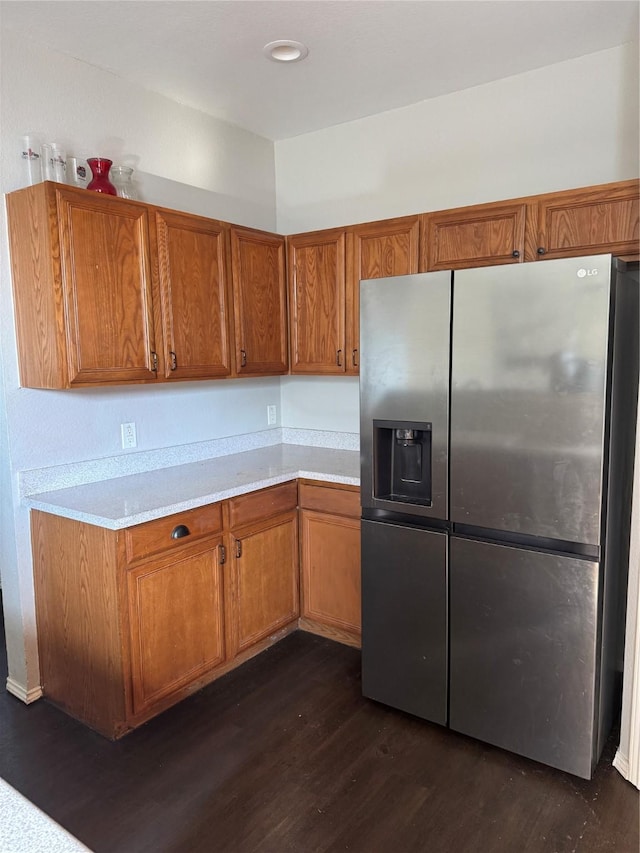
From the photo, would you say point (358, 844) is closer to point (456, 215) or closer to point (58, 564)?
point (58, 564)

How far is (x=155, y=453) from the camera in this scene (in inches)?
114

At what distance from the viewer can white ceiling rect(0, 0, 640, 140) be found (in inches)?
83.5

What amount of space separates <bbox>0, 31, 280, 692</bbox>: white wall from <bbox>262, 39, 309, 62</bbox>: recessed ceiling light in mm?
696

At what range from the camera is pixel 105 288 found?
7.63ft

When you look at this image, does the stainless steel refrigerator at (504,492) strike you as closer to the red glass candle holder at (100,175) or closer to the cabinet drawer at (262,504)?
the cabinet drawer at (262,504)

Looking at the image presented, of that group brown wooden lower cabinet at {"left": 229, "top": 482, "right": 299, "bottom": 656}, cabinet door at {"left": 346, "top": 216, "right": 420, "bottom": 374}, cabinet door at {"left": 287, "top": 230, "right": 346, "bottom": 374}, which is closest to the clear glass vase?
cabinet door at {"left": 287, "top": 230, "right": 346, "bottom": 374}

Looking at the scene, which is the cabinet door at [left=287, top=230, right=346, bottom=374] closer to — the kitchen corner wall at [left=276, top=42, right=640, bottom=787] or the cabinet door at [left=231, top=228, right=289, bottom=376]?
the cabinet door at [left=231, top=228, right=289, bottom=376]

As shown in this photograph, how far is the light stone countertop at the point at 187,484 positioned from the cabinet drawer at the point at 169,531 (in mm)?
41

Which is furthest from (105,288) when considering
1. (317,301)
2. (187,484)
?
(317,301)

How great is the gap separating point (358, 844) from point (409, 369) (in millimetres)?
1555

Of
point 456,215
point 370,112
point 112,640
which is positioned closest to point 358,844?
point 112,640

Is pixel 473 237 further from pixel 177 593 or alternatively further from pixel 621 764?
pixel 621 764

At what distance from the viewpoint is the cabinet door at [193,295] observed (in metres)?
2.57

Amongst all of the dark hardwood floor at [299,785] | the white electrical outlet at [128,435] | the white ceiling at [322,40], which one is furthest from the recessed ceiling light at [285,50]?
the dark hardwood floor at [299,785]
